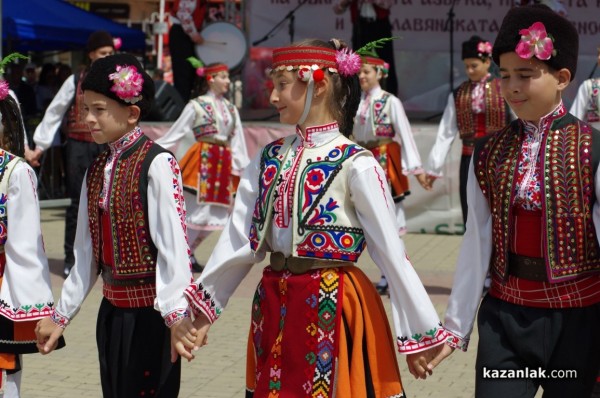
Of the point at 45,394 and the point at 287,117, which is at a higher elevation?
the point at 287,117

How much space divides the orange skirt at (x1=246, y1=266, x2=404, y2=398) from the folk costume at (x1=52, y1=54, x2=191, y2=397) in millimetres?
665

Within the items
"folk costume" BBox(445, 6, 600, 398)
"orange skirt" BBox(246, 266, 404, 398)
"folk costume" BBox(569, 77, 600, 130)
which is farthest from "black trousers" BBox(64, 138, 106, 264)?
"folk costume" BBox(445, 6, 600, 398)

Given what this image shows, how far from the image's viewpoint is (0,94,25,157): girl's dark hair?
16.0 ft

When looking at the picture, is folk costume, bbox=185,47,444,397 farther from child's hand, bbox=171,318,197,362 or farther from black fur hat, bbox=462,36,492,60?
black fur hat, bbox=462,36,492,60

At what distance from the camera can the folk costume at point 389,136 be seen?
8992mm

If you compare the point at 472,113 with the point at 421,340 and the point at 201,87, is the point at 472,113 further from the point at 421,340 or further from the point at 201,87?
the point at 421,340

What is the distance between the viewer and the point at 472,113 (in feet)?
29.8

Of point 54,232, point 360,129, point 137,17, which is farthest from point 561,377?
point 137,17

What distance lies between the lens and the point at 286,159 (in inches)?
161

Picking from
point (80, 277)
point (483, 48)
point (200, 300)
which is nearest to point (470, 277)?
point (200, 300)

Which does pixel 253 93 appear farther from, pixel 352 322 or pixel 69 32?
pixel 352 322

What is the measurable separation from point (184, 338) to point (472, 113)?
5.39m

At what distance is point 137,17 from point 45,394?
82.3 ft

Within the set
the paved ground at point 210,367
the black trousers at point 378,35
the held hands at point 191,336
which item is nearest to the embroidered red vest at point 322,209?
the held hands at point 191,336
